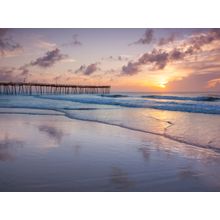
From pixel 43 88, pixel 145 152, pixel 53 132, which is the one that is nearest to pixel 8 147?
pixel 53 132

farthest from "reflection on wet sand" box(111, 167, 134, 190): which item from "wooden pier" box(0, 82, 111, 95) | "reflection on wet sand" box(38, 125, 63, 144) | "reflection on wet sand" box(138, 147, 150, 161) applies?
"wooden pier" box(0, 82, 111, 95)

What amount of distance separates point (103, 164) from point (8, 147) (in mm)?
1786

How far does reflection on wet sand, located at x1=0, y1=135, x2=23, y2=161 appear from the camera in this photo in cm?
357

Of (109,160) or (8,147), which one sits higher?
(109,160)

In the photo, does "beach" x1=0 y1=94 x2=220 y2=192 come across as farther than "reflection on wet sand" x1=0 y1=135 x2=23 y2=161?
No

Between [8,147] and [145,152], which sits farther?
[8,147]

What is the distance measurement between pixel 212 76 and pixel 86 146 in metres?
6.45

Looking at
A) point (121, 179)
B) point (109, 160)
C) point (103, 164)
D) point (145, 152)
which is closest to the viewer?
point (121, 179)

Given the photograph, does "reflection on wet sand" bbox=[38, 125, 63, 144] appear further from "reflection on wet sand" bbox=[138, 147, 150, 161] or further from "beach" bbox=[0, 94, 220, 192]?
"reflection on wet sand" bbox=[138, 147, 150, 161]

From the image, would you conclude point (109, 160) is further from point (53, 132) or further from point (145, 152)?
point (53, 132)

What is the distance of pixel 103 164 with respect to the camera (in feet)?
10.6
